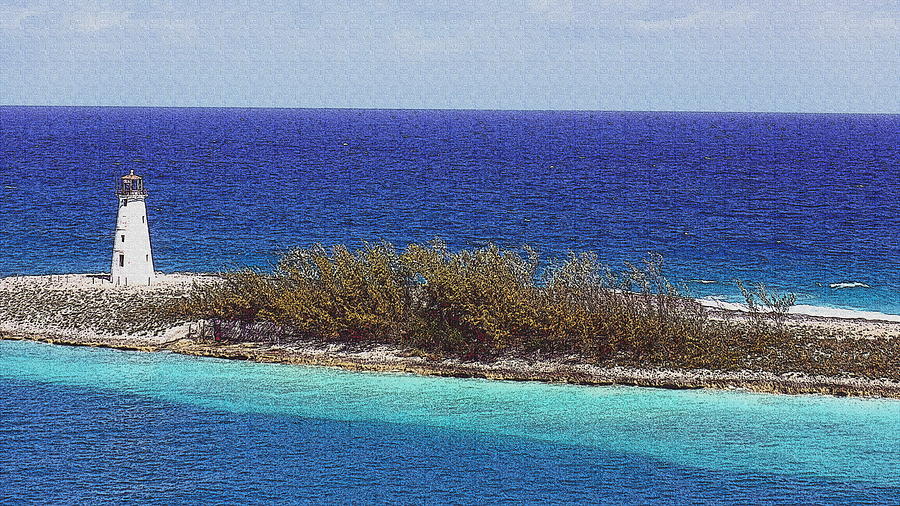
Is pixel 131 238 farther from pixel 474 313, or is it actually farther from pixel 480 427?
pixel 480 427

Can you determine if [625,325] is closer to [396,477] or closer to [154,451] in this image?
[396,477]

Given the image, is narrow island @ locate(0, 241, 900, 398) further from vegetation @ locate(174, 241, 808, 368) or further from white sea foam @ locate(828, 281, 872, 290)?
white sea foam @ locate(828, 281, 872, 290)

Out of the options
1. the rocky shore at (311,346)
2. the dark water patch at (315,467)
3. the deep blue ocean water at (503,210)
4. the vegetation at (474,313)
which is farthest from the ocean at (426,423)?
the vegetation at (474,313)

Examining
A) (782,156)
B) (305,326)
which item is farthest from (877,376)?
(782,156)

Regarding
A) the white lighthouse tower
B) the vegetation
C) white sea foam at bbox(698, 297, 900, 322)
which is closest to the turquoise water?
the vegetation

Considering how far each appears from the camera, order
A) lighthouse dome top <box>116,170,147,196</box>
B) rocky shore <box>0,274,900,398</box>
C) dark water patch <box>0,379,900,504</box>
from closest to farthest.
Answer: dark water patch <box>0,379,900,504</box> < rocky shore <box>0,274,900,398</box> < lighthouse dome top <box>116,170,147,196</box>

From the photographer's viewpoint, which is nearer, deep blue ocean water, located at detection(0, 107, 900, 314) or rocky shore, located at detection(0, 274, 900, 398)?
rocky shore, located at detection(0, 274, 900, 398)

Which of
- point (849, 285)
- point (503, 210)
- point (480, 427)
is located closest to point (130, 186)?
point (480, 427)
